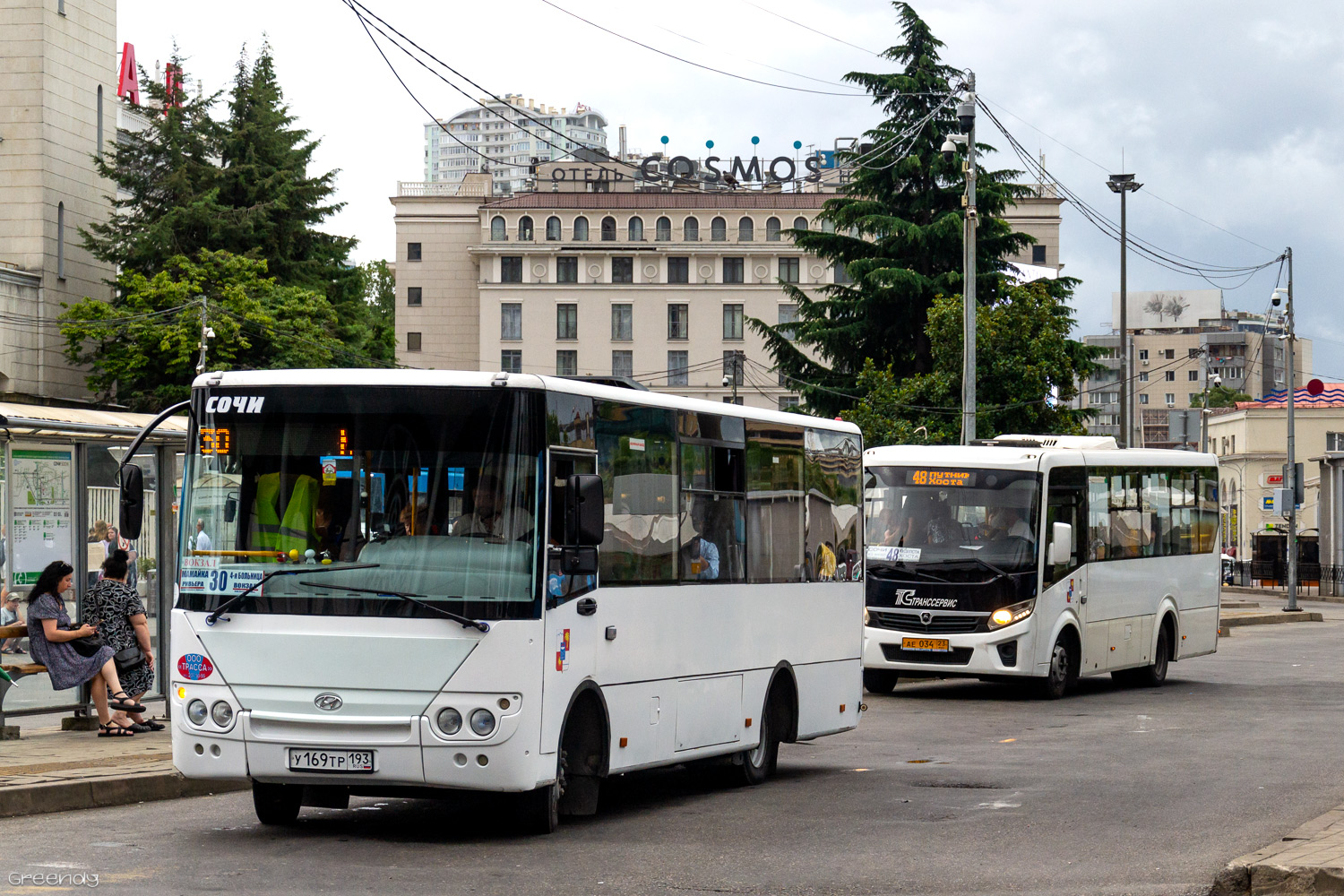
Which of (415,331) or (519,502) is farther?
(415,331)

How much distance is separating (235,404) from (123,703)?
534cm

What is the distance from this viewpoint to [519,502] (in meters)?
10.0

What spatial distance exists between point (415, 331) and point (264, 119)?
156 ft

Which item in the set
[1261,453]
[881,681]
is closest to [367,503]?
[881,681]

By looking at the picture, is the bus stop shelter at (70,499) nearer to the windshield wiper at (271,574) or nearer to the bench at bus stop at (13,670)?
the bench at bus stop at (13,670)

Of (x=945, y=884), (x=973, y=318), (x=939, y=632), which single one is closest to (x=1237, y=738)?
(x=939, y=632)

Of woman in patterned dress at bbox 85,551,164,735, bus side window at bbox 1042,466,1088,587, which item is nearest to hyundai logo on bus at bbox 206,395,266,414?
woman in patterned dress at bbox 85,551,164,735

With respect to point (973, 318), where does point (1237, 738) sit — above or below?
below

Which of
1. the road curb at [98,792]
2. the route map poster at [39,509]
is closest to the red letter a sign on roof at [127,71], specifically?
the route map poster at [39,509]

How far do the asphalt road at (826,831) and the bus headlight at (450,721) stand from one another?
70 cm

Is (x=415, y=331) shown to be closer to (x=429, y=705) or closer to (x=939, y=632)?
(x=939, y=632)

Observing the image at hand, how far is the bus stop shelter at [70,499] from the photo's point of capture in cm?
1474

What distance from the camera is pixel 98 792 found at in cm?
1167

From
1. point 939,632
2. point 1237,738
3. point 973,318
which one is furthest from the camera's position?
point 973,318
